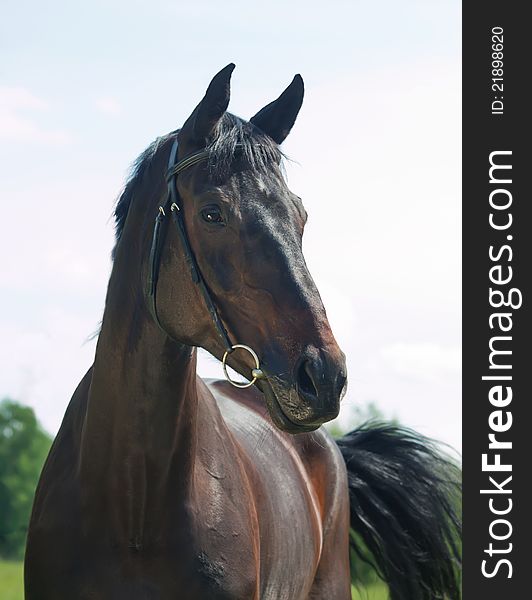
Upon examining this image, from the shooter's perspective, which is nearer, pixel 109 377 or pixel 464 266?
pixel 109 377

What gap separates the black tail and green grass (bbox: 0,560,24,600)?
7.01m

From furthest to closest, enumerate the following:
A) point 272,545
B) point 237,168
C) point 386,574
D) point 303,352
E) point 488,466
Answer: point 386,574
point 488,466
point 272,545
point 237,168
point 303,352

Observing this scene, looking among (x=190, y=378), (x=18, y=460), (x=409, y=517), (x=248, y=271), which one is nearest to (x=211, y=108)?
(x=248, y=271)

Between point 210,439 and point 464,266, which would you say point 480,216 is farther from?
point 210,439

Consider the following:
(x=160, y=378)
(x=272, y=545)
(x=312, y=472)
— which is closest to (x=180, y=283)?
(x=160, y=378)

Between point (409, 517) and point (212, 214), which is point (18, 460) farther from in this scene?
point (212, 214)

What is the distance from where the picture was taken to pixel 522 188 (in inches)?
226

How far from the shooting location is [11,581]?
15711mm

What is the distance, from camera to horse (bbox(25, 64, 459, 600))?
3.62 meters

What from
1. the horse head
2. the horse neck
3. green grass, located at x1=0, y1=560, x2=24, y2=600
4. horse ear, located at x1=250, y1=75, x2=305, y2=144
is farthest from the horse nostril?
green grass, located at x1=0, y1=560, x2=24, y2=600

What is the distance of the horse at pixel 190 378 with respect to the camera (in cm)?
362

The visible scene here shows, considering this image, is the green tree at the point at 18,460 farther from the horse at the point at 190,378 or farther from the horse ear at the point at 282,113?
the horse ear at the point at 282,113

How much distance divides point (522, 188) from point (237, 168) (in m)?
2.42

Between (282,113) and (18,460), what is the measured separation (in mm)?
27114
